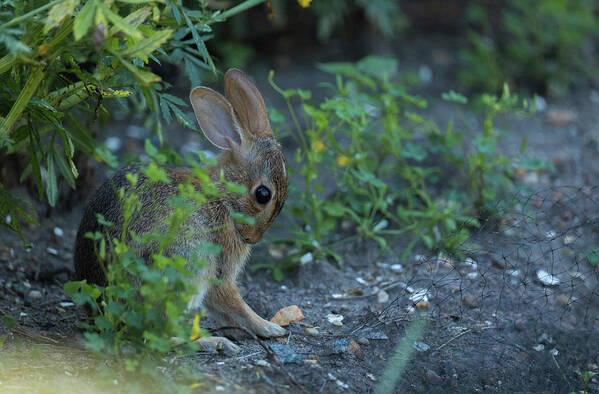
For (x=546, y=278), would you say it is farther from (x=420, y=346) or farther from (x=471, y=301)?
(x=420, y=346)

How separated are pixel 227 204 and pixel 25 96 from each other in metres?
1.34

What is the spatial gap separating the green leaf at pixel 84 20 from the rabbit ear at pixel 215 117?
1296mm

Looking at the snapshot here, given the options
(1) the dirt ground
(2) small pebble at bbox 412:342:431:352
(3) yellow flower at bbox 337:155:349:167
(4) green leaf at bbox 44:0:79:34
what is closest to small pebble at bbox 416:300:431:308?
(1) the dirt ground

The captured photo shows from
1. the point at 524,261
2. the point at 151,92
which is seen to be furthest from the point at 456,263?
the point at 151,92

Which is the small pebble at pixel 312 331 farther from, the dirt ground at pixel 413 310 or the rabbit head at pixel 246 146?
the rabbit head at pixel 246 146

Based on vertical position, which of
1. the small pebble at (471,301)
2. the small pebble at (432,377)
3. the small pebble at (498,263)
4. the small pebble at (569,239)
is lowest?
the small pebble at (569,239)

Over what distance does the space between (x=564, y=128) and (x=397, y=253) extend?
312 cm

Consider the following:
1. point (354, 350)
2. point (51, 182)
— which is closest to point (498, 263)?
point (354, 350)

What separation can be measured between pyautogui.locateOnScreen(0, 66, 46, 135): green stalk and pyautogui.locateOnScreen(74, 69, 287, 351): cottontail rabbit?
2.52ft

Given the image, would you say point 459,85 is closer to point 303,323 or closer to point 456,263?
point 456,263

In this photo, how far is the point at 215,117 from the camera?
→ 4469 millimetres

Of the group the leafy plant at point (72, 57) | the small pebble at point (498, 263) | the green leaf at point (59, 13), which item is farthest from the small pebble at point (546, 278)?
the green leaf at point (59, 13)

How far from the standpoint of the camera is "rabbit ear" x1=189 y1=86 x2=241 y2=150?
4.34 m

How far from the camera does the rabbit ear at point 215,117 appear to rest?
4344 mm
